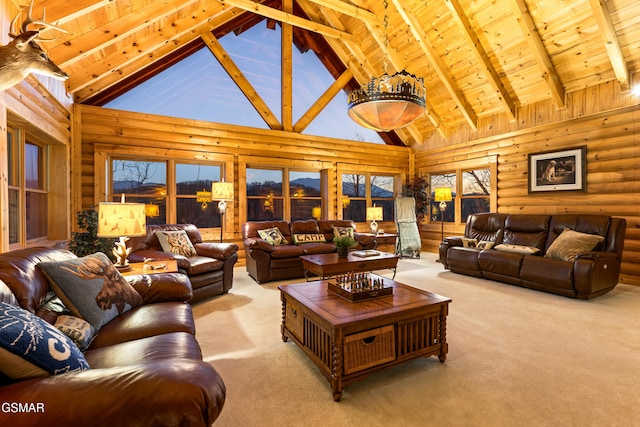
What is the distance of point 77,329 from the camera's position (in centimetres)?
161

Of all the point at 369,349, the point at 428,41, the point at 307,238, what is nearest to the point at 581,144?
the point at 428,41

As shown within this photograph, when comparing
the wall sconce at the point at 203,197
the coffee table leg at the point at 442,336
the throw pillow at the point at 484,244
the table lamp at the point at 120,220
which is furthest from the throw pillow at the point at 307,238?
the coffee table leg at the point at 442,336

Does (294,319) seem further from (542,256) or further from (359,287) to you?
(542,256)

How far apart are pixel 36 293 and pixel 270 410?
1437 millimetres

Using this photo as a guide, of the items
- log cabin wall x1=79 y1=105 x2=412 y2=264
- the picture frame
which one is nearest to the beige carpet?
the picture frame

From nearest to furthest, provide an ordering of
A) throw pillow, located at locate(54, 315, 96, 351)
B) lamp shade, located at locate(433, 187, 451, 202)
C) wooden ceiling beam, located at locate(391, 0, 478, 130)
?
1. throw pillow, located at locate(54, 315, 96, 351)
2. wooden ceiling beam, located at locate(391, 0, 478, 130)
3. lamp shade, located at locate(433, 187, 451, 202)

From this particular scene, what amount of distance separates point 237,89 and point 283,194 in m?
2.39

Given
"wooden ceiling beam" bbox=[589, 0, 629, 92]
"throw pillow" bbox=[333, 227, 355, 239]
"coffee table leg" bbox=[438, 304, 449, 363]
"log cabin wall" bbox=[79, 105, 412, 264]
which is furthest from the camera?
"throw pillow" bbox=[333, 227, 355, 239]

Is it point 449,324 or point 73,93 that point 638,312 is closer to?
point 449,324

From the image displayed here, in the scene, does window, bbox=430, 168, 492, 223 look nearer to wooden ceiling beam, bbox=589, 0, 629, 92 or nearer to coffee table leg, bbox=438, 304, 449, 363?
wooden ceiling beam, bbox=589, 0, 629, 92

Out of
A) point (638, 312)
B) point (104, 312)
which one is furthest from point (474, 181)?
point (104, 312)

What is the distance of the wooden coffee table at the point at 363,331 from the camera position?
195cm

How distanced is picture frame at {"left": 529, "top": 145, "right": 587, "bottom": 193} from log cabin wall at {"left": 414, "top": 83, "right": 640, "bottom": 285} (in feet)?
0.28

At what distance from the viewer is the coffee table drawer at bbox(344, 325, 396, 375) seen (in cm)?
197
